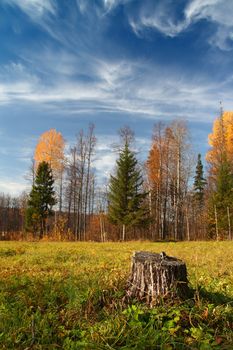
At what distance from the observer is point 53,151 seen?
36.9m

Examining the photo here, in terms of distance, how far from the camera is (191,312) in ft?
12.0

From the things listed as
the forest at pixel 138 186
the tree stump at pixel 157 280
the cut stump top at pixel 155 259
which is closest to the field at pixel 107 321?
the tree stump at pixel 157 280

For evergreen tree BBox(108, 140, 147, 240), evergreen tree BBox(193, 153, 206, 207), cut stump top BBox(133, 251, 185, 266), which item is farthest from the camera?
evergreen tree BBox(193, 153, 206, 207)

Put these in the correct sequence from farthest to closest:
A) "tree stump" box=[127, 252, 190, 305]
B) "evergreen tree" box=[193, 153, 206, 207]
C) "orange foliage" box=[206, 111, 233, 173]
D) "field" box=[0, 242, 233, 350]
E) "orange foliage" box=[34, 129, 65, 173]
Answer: "evergreen tree" box=[193, 153, 206, 207] < "orange foliage" box=[34, 129, 65, 173] < "orange foliage" box=[206, 111, 233, 173] < "tree stump" box=[127, 252, 190, 305] < "field" box=[0, 242, 233, 350]

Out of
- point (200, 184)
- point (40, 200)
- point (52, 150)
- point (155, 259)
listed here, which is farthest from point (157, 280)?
point (200, 184)

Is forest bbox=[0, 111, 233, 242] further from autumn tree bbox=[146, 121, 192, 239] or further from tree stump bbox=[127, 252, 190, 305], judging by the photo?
tree stump bbox=[127, 252, 190, 305]

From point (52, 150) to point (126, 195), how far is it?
37.5 feet

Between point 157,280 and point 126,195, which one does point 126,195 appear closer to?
point 126,195

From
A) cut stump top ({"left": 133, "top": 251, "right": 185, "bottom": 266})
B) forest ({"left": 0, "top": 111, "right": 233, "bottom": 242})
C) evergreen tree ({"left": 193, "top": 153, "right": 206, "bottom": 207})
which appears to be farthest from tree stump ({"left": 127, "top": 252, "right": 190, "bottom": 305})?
evergreen tree ({"left": 193, "top": 153, "right": 206, "bottom": 207})

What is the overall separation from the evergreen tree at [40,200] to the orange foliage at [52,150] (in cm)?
190

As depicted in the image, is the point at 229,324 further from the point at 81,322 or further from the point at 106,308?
the point at 81,322

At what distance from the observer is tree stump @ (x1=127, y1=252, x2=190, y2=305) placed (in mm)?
3945

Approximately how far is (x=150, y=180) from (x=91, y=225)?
1499 centimetres

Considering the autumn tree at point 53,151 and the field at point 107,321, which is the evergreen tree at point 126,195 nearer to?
the autumn tree at point 53,151
